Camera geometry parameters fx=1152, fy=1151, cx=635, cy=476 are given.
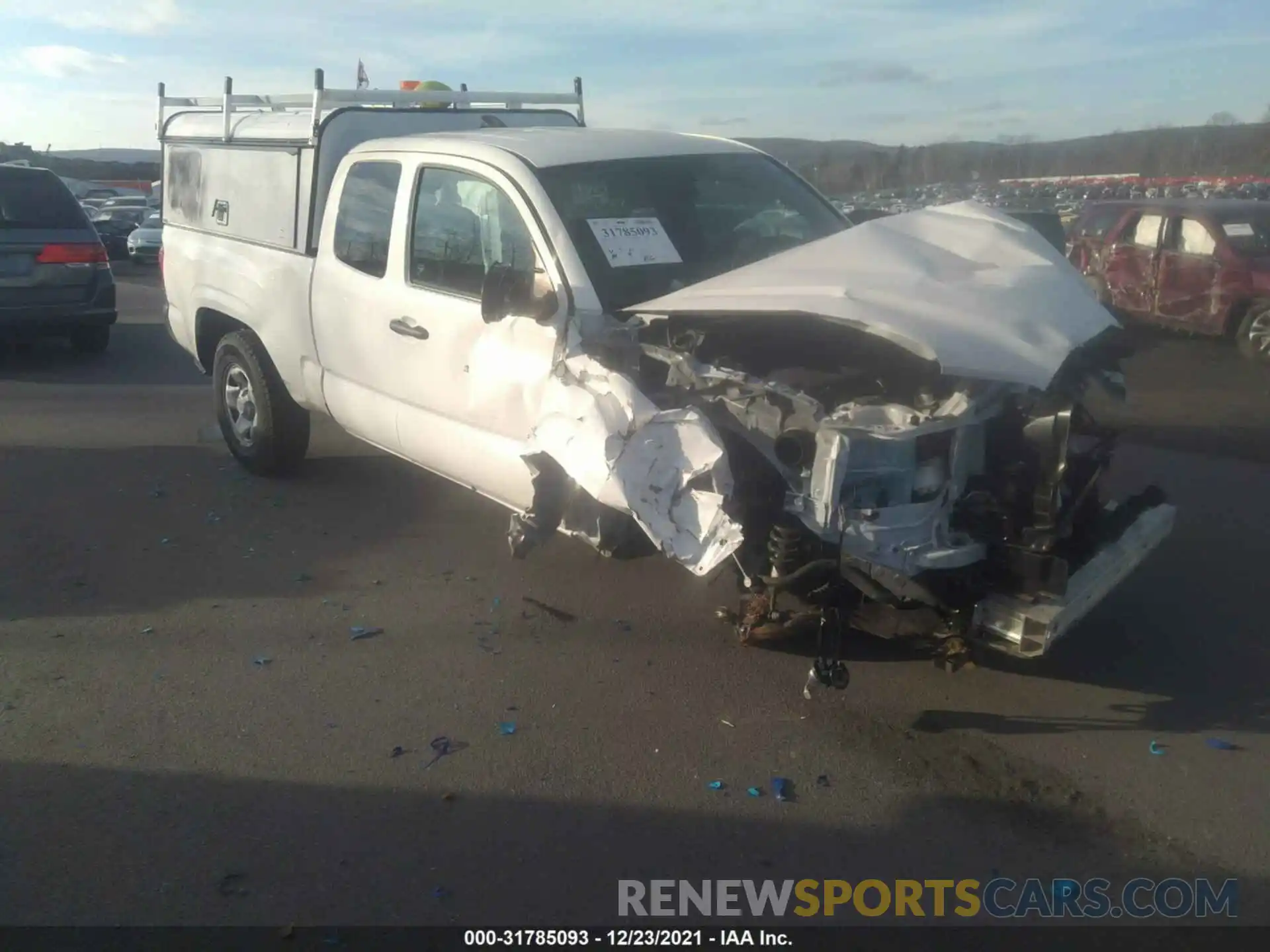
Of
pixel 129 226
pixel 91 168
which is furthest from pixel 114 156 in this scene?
pixel 129 226

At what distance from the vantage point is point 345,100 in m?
6.94

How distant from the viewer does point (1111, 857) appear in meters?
3.38

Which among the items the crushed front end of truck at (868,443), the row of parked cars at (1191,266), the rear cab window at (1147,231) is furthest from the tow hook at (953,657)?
the rear cab window at (1147,231)

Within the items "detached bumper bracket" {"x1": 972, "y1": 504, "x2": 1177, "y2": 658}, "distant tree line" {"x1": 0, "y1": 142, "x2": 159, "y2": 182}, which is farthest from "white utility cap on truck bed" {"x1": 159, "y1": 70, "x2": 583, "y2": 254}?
"distant tree line" {"x1": 0, "y1": 142, "x2": 159, "y2": 182}

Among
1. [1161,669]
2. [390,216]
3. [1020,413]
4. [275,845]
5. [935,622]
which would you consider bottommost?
[275,845]

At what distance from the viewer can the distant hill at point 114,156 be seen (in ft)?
202

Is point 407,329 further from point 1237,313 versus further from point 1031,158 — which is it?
point 1031,158

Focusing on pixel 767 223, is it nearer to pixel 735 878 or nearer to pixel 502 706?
pixel 502 706

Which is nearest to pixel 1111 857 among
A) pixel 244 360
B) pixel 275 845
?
pixel 275 845

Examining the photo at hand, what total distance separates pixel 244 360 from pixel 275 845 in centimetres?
414

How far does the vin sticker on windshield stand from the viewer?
16.1ft

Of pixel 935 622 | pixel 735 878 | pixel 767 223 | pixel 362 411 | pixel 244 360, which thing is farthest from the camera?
pixel 244 360

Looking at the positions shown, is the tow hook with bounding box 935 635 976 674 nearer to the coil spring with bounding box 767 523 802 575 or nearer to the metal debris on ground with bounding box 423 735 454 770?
the coil spring with bounding box 767 523 802 575

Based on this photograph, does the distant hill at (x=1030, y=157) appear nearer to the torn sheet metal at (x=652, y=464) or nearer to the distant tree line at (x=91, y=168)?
the torn sheet metal at (x=652, y=464)
